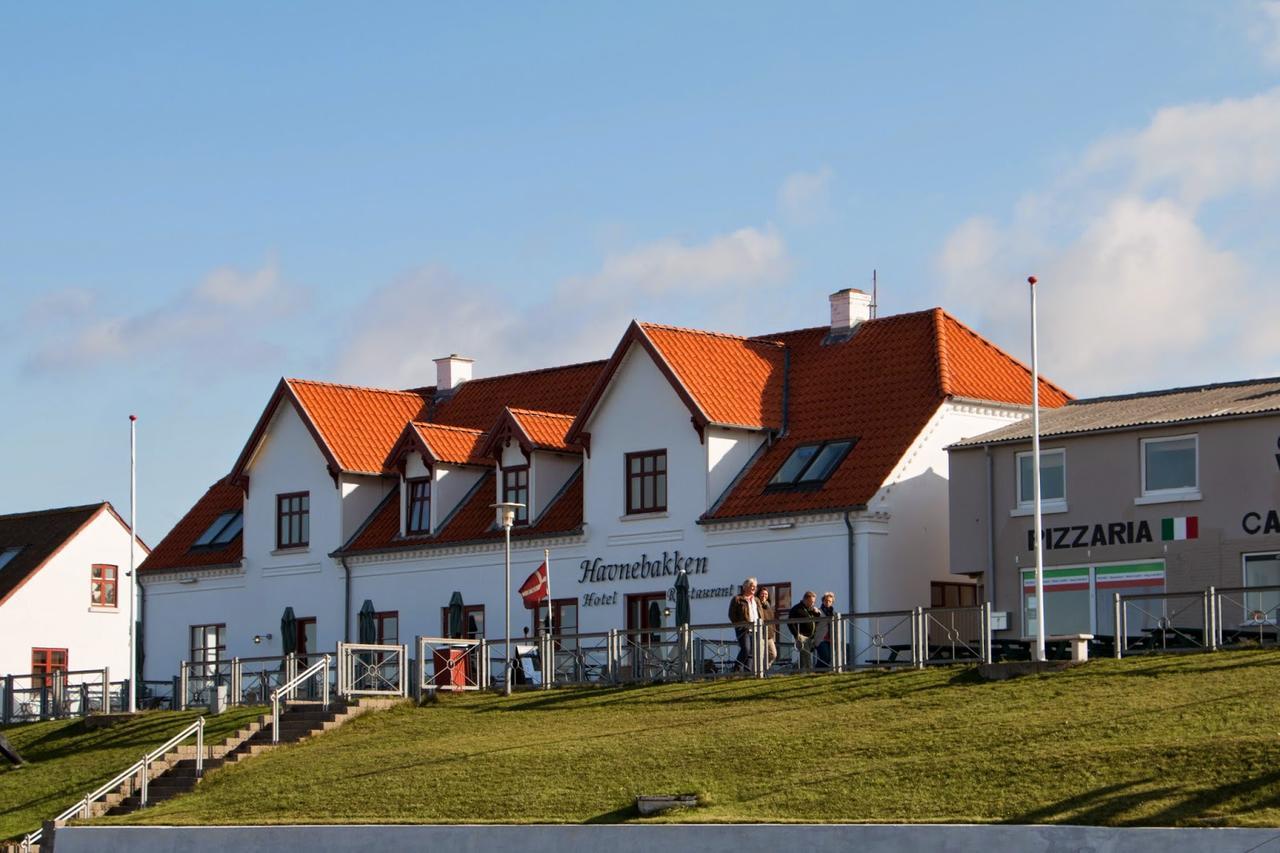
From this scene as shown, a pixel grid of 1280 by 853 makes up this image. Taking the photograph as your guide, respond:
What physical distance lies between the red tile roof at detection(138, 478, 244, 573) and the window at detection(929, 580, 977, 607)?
19.8 meters

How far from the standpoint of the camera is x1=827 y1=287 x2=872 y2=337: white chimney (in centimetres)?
5064

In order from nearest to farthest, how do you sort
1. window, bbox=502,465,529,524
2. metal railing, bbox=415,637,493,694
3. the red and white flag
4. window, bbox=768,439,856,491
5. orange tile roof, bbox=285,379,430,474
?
metal railing, bbox=415,637,493,694 → window, bbox=768,439,856,491 → the red and white flag → window, bbox=502,465,529,524 → orange tile roof, bbox=285,379,430,474

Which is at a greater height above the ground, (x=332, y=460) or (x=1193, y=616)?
(x=332, y=460)

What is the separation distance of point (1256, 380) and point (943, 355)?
271 inches

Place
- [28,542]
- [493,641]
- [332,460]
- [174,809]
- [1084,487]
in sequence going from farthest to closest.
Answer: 1. [28,542]
2. [332,460]
3. [493,641]
4. [1084,487]
5. [174,809]

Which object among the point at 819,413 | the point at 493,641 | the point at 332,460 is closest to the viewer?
the point at 493,641

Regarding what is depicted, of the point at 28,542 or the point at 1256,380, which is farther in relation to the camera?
the point at 28,542

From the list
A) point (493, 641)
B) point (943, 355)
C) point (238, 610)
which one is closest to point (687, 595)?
point (493, 641)

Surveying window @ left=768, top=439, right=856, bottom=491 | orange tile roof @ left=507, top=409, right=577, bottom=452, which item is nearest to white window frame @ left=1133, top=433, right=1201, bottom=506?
window @ left=768, top=439, right=856, bottom=491

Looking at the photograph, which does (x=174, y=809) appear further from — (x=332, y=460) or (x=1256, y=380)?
(x=1256, y=380)

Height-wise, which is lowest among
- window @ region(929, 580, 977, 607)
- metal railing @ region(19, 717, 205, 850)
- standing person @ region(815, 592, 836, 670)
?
metal railing @ region(19, 717, 205, 850)

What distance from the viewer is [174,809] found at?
37562 millimetres

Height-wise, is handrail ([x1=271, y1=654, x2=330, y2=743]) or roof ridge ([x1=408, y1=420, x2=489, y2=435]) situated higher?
roof ridge ([x1=408, y1=420, x2=489, y2=435])

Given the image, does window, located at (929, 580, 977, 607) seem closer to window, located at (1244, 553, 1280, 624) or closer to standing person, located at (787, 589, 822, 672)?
standing person, located at (787, 589, 822, 672)
